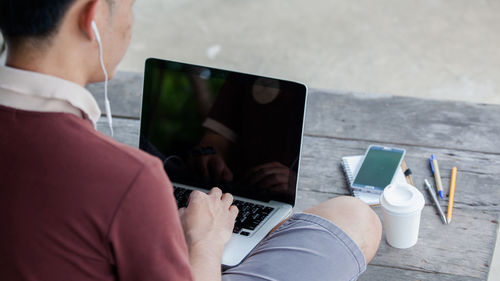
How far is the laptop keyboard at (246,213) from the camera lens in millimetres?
1479

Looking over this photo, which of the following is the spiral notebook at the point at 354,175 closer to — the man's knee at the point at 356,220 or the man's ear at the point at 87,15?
the man's knee at the point at 356,220

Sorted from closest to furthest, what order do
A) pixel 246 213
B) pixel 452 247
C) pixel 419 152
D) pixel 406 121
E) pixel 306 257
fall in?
pixel 306 257, pixel 452 247, pixel 246 213, pixel 419 152, pixel 406 121

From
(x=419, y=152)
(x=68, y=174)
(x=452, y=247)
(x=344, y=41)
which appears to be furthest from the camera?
(x=344, y=41)

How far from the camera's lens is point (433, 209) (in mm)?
1511

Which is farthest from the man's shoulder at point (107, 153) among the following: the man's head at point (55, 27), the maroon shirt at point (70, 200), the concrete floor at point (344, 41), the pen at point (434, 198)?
the concrete floor at point (344, 41)

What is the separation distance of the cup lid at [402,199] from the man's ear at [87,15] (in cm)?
76

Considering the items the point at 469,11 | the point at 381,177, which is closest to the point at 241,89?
the point at 381,177

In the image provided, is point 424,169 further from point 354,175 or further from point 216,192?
point 216,192

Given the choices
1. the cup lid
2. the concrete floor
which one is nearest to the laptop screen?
the cup lid

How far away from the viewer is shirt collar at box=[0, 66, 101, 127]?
90 cm

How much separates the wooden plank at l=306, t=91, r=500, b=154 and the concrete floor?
1.53 meters

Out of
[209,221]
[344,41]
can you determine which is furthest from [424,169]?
[344,41]

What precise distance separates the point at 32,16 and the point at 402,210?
0.87m

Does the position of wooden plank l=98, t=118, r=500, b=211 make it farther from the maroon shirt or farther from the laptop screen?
the maroon shirt
